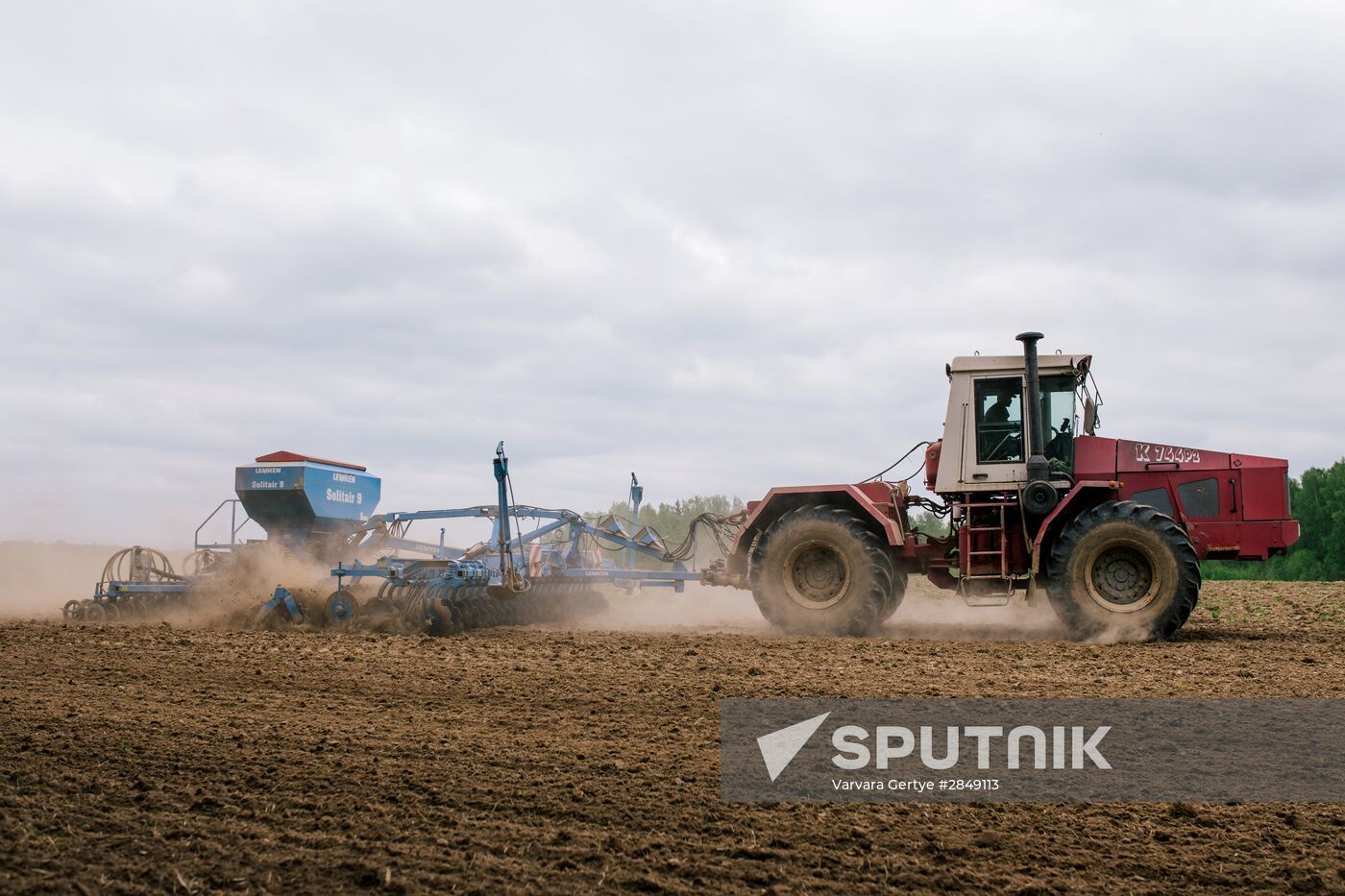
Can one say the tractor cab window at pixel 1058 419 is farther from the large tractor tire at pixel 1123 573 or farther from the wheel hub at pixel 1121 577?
the wheel hub at pixel 1121 577

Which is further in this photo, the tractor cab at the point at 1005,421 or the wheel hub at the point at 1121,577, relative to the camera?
the tractor cab at the point at 1005,421

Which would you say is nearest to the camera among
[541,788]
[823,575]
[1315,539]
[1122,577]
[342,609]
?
[541,788]

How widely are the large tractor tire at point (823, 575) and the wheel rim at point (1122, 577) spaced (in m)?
2.05

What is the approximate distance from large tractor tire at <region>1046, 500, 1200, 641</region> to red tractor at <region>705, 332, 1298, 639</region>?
0.01 metres

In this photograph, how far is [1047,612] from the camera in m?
12.2

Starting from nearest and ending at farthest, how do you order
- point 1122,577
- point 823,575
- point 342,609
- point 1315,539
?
point 1122,577, point 823,575, point 342,609, point 1315,539

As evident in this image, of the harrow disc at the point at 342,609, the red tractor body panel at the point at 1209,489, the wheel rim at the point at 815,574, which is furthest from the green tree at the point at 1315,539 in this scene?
the harrow disc at the point at 342,609

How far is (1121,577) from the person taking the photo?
33.3ft

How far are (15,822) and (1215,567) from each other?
51210mm

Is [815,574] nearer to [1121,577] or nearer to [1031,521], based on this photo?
[1031,521]

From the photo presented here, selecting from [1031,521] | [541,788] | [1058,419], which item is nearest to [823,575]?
[1031,521]

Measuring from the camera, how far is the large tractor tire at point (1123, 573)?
9.77 m

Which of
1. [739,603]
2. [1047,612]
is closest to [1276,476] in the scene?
[1047,612]

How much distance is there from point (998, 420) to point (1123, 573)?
1.99 metres
